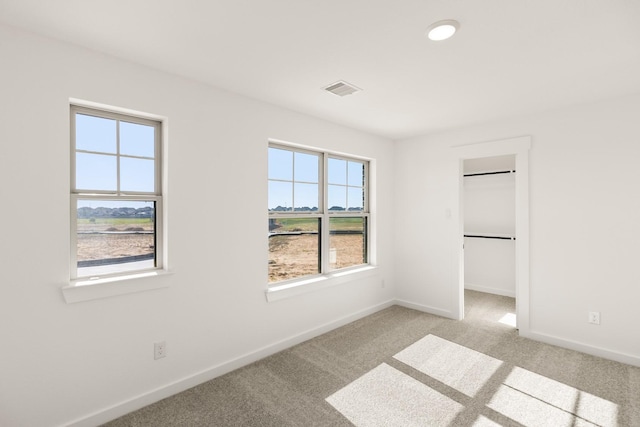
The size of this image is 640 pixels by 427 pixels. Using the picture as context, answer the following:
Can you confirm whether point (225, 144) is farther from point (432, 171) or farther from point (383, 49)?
point (432, 171)

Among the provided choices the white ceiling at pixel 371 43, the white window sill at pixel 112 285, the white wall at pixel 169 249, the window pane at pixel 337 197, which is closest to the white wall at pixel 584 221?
the white ceiling at pixel 371 43

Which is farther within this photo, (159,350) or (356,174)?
(356,174)

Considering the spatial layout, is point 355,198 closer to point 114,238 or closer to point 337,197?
point 337,197

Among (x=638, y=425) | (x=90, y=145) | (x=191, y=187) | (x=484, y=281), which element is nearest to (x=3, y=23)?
(x=90, y=145)

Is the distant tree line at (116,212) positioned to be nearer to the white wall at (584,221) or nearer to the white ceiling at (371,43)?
the white ceiling at (371,43)

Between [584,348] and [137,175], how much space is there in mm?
4426

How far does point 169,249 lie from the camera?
2371mm

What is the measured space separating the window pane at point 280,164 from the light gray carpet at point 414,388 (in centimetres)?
182

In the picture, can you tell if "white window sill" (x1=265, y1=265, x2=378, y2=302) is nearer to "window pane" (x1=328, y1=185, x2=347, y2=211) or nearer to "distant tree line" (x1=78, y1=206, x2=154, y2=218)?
"window pane" (x1=328, y1=185, x2=347, y2=211)

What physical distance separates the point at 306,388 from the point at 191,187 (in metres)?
1.86

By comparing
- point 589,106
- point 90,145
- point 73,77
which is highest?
point 589,106

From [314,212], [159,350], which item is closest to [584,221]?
[314,212]

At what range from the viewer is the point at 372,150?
4250 millimetres

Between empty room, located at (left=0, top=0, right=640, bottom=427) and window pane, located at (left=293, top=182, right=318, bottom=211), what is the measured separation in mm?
27
